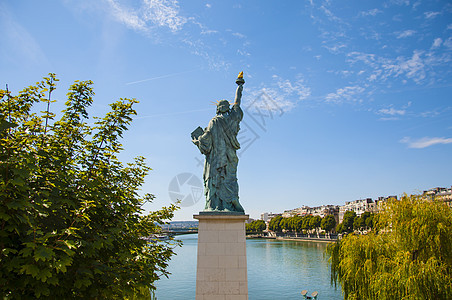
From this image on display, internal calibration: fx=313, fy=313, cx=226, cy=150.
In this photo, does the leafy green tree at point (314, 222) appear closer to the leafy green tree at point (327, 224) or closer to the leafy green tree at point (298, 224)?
the leafy green tree at point (327, 224)

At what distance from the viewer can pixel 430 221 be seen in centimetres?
1312

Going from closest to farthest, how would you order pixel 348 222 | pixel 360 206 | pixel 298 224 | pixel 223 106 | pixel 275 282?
1. pixel 223 106
2. pixel 275 282
3. pixel 348 222
4. pixel 298 224
5. pixel 360 206

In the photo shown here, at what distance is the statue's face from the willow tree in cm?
931

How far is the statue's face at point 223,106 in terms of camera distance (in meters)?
9.62

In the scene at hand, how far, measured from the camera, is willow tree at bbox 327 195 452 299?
38.1ft

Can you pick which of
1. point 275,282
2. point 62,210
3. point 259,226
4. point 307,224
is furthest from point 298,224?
point 62,210

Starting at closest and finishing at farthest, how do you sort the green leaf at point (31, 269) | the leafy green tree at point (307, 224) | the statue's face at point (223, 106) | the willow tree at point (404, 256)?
the green leaf at point (31, 269)
the statue's face at point (223, 106)
the willow tree at point (404, 256)
the leafy green tree at point (307, 224)

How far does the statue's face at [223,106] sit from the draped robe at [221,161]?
125 mm

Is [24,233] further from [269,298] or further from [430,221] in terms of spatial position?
[269,298]

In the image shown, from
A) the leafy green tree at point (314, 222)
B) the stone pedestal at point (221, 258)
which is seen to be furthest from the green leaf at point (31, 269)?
the leafy green tree at point (314, 222)

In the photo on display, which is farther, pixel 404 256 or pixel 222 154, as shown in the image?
pixel 404 256

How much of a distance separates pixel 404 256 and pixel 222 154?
9.08m

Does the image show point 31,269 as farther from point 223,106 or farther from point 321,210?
point 321,210

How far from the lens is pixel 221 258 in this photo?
8.10 m
